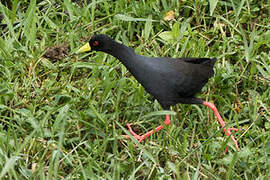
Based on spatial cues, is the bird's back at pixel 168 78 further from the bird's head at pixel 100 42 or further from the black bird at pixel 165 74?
the bird's head at pixel 100 42

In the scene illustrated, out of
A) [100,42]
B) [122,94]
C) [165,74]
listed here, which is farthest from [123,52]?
[122,94]

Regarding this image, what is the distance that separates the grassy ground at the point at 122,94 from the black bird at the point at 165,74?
25 centimetres

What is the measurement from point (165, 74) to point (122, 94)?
69 centimetres

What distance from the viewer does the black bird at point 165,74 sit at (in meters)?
4.14

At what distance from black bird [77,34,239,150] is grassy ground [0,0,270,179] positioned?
25 centimetres

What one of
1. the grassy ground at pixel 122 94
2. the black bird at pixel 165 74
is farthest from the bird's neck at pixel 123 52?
the grassy ground at pixel 122 94

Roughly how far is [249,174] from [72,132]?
145cm

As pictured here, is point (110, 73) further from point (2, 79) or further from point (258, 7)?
point (258, 7)

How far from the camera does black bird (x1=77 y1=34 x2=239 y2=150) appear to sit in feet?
13.6

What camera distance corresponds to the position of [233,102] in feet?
15.8

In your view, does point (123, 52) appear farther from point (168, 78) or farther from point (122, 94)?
point (122, 94)

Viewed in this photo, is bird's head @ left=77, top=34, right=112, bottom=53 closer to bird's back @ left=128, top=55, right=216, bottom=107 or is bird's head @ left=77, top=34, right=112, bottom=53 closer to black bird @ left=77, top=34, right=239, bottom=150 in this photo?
black bird @ left=77, top=34, right=239, bottom=150

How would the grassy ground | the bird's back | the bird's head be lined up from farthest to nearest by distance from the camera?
1. the bird's head
2. the bird's back
3. the grassy ground

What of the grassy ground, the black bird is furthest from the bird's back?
the grassy ground
